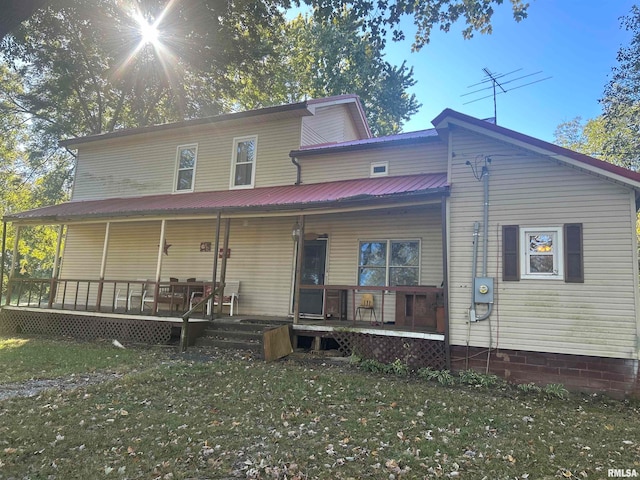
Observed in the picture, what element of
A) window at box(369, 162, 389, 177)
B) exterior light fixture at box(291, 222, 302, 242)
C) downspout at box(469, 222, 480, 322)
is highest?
window at box(369, 162, 389, 177)

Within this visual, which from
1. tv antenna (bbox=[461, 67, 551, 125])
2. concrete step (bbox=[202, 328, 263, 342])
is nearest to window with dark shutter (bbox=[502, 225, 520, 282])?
tv antenna (bbox=[461, 67, 551, 125])

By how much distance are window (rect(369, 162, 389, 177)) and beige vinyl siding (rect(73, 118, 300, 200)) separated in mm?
2397

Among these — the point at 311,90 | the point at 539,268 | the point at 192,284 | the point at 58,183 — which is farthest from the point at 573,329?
the point at 58,183

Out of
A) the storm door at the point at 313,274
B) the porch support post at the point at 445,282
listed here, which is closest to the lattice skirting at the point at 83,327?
the storm door at the point at 313,274

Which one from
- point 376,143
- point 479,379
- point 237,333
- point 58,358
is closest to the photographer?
point 479,379

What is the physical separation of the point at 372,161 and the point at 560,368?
21.4 feet

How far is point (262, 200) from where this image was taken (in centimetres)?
1009

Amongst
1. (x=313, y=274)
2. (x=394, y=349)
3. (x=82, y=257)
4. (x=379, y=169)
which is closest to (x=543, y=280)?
(x=394, y=349)

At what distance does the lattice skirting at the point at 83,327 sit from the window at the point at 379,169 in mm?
6729

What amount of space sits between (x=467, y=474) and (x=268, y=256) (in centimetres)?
841

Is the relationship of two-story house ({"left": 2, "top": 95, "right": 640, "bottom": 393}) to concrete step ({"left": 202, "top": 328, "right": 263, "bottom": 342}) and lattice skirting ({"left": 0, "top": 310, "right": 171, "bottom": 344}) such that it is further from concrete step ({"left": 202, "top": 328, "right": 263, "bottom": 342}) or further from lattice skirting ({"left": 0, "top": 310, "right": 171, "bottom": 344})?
concrete step ({"left": 202, "top": 328, "right": 263, "bottom": 342})

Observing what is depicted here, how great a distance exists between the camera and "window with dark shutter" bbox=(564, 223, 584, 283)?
6.87 meters

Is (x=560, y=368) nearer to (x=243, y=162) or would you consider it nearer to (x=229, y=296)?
(x=229, y=296)

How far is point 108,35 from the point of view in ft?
61.2
